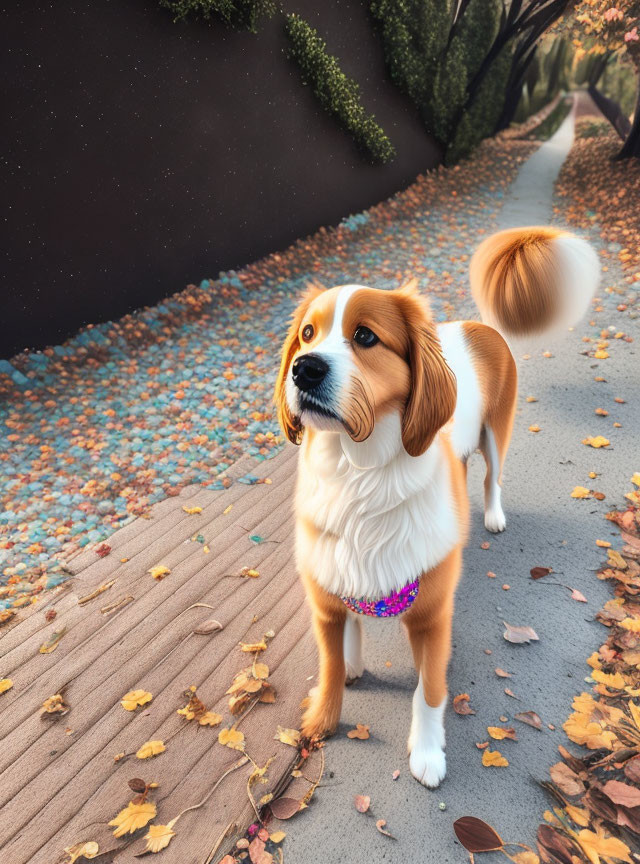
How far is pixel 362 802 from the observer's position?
196 centimetres

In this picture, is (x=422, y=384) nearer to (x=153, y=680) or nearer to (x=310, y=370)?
(x=310, y=370)

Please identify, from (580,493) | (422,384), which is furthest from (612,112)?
(422,384)

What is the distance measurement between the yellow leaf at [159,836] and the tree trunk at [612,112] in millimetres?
11935

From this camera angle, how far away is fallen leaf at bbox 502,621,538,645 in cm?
249

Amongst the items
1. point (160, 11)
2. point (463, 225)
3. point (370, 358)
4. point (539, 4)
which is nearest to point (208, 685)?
point (370, 358)

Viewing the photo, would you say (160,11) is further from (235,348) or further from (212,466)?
(212,466)

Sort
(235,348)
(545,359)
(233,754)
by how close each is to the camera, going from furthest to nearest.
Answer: (235,348)
(545,359)
(233,754)

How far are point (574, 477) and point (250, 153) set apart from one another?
5.47 m

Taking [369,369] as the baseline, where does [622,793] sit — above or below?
below

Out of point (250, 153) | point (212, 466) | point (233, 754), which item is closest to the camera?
point (233, 754)

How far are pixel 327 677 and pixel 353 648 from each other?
23 centimetres

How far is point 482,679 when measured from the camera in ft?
7.70

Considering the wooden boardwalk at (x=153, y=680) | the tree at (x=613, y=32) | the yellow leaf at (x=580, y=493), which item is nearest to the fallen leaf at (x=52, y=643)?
the wooden boardwalk at (x=153, y=680)

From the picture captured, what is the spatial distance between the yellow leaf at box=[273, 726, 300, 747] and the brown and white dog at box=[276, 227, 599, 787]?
0.16 feet
